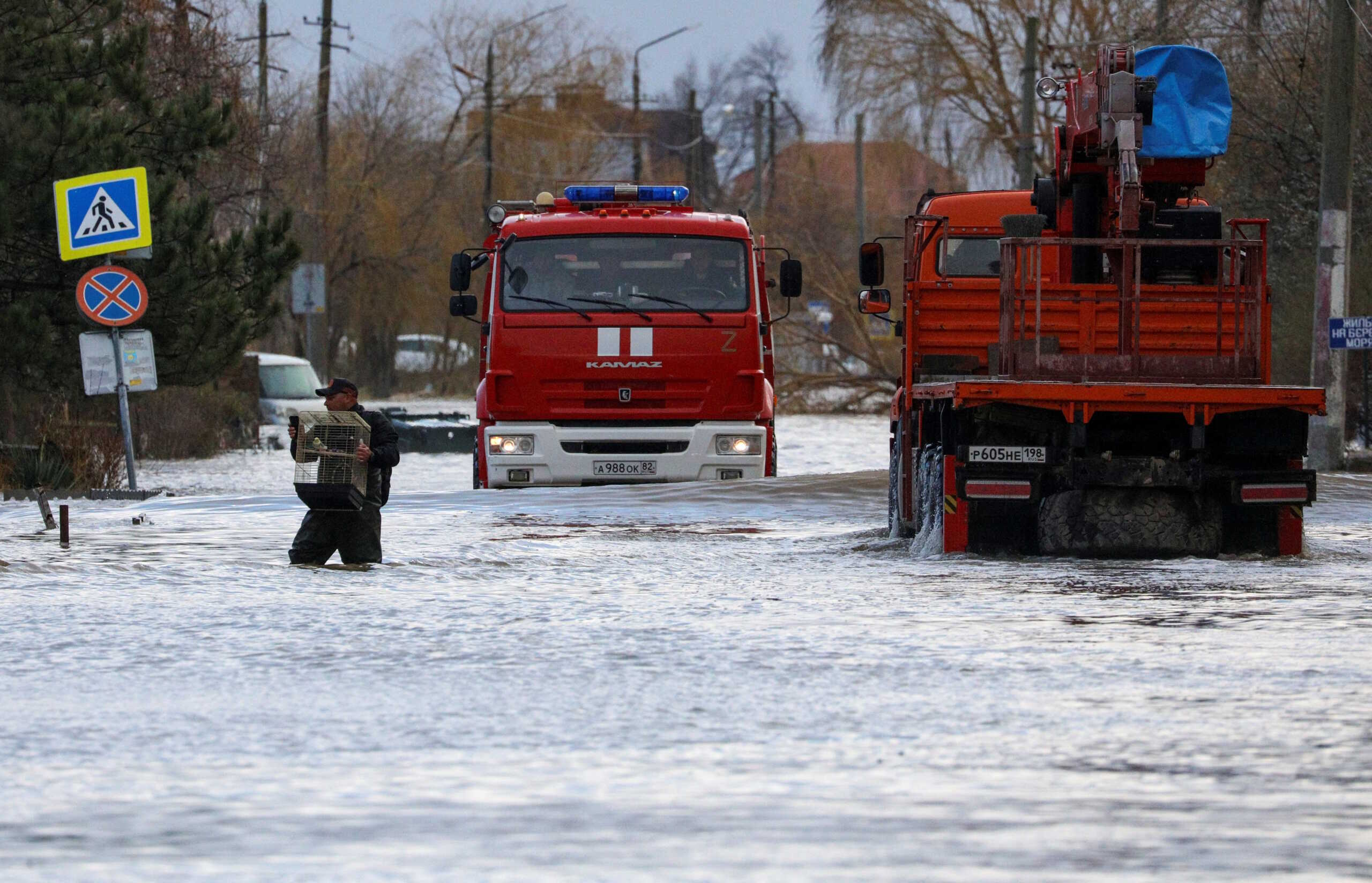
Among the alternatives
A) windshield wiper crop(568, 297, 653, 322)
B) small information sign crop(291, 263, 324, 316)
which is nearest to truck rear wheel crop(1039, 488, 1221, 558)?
windshield wiper crop(568, 297, 653, 322)

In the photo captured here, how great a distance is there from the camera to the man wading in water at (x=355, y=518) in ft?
37.9

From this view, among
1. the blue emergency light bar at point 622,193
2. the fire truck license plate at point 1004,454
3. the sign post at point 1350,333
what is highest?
the blue emergency light bar at point 622,193

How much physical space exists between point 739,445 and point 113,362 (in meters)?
5.43

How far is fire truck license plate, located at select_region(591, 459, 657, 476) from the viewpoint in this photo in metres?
17.0

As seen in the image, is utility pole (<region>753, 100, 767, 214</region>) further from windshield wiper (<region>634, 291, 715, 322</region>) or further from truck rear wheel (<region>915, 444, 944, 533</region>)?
truck rear wheel (<region>915, 444, 944, 533</region>)

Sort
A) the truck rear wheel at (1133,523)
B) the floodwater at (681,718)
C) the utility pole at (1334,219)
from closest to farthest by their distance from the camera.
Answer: the floodwater at (681,718) → the truck rear wheel at (1133,523) → the utility pole at (1334,219)

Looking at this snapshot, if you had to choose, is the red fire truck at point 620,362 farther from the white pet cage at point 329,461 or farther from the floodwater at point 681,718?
the white pet cage at point 329,461

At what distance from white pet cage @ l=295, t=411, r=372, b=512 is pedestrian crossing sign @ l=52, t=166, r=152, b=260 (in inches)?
279

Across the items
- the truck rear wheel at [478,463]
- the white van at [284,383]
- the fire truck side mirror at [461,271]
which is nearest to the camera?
the truck rear wheel at [478,463]

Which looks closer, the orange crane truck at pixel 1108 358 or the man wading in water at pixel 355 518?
the man wading in water at pixel 355 518

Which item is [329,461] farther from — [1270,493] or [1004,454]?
[1270,493]

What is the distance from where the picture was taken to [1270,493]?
481 inches

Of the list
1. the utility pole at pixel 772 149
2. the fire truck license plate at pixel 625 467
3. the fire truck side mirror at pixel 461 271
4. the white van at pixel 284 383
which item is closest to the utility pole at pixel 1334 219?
the fire truck license plate at pixel 625 467

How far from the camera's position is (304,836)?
5.12 meters
